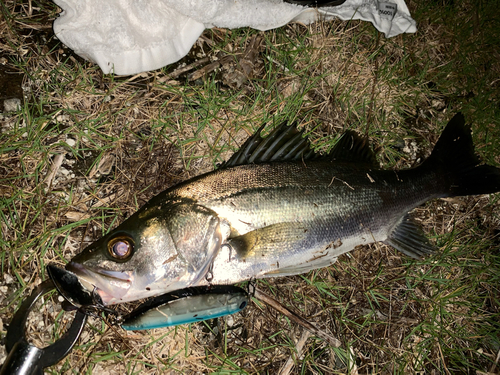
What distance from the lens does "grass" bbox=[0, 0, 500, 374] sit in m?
2.91

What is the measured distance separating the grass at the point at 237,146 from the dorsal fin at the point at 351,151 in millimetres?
360

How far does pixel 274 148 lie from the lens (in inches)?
114

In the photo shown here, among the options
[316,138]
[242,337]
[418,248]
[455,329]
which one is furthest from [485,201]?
[242,337]

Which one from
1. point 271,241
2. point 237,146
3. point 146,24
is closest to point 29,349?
point 271,241

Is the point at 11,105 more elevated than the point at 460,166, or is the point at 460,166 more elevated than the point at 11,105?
the point at 11,105

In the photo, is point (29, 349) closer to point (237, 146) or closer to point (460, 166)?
point (237, 146)

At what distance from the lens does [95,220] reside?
118 inches

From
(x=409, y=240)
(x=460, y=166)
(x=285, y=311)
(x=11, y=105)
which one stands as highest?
(x=11, y=105)

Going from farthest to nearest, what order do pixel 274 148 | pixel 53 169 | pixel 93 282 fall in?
pixel 53 169 → pixel 274 148 → pixel 93 282

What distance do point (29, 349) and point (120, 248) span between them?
3.29ft

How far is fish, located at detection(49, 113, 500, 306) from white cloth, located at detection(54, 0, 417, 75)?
1.33 metres

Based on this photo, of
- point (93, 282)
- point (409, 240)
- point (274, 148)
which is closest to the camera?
point (93, 282)

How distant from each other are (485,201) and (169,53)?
4.04m

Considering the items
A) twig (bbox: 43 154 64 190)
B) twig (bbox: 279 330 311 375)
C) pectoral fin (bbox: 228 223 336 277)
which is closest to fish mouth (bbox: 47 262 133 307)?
pectoral fin (bbox: 228 223 336 277)
